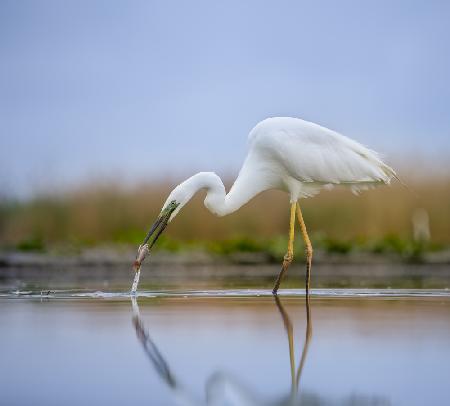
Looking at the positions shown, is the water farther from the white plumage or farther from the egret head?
the white plumage

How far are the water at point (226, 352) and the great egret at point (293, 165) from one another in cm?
180

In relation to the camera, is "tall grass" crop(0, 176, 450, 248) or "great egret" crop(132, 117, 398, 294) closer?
"great egret" crop(132, 117, 398, 294)

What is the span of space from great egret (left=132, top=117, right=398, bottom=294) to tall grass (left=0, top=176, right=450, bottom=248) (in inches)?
437

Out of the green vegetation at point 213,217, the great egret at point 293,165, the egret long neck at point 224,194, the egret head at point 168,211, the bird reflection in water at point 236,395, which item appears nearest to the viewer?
the bird reflection in water at point 236,395

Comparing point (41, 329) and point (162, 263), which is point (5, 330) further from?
point (162, 263)

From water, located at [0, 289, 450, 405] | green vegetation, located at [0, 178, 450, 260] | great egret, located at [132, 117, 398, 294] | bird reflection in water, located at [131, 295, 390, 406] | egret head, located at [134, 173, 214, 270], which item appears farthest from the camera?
green vegetation, located at [0, 178, 450, 260]

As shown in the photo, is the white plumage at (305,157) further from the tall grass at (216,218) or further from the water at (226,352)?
the tall grass at (216,218)

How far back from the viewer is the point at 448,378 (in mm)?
4250

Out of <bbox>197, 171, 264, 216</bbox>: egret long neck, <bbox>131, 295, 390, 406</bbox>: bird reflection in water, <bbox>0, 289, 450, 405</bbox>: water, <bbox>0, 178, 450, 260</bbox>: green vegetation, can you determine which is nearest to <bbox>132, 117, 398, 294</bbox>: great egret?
<bbox>197, 171, 264, 216</bbox>: egret long neck

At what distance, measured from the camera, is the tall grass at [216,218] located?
2188 cm

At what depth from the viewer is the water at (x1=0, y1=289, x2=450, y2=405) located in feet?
13.3

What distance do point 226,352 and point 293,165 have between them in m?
5.28

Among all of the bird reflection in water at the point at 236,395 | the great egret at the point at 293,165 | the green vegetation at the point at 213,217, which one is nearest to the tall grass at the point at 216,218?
the green vegetation at the point at 213,217

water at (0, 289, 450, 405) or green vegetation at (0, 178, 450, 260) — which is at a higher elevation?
water at (0, 289, 450, 405)
